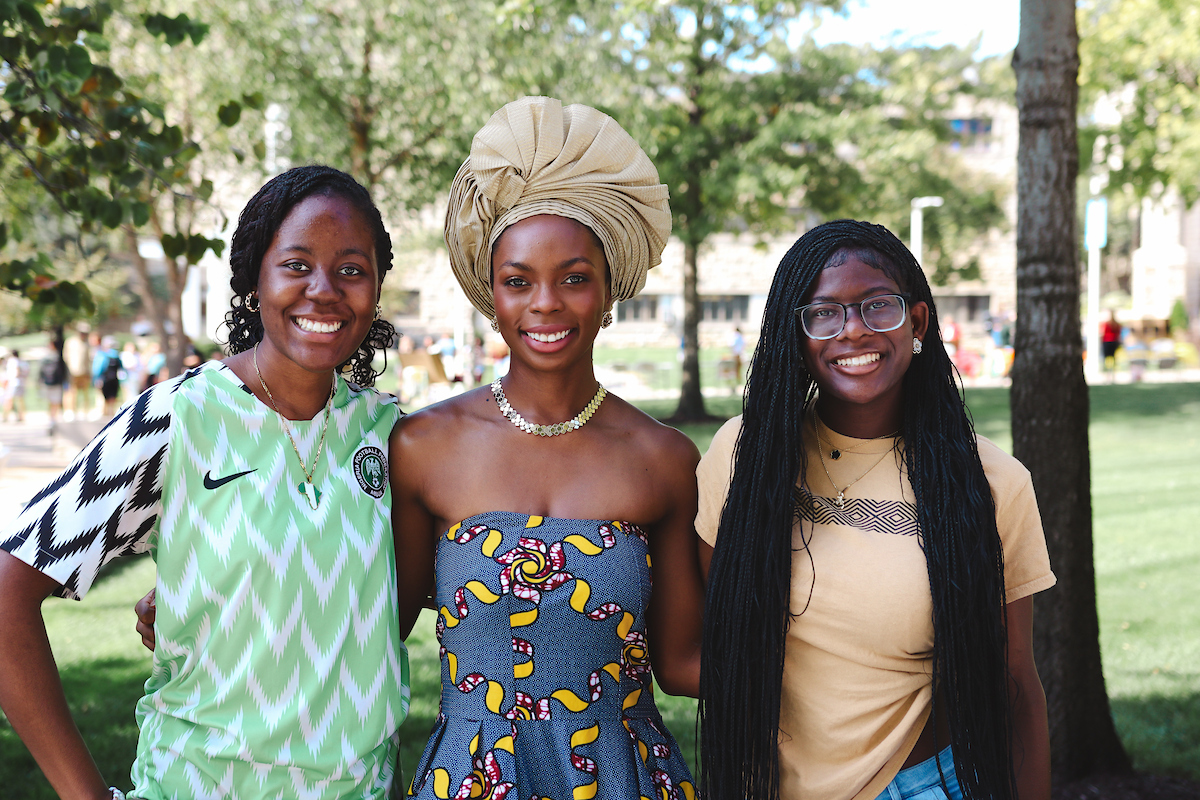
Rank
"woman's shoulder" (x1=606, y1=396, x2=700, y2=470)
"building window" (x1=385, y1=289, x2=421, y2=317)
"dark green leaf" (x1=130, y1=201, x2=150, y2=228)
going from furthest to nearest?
"building window" (x1=385, y1=289, x2=421, y2=317), "dark green leaf" (x1=130, y1=201, x2=150, y2=228), "woman's shoulder" (x1=606, y1=396, x2=700, y2=470)

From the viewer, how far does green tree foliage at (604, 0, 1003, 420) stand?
16312 millimetres

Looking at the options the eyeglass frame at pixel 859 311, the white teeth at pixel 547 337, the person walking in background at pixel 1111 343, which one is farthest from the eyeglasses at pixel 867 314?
the person walking in background at pixel 1111 343

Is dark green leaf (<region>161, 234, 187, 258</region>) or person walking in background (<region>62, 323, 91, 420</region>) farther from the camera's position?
person walking in background (<region>62, 323, 91, 420</region>)

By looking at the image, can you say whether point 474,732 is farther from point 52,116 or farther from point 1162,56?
point 1162,56

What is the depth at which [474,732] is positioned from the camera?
2289mm

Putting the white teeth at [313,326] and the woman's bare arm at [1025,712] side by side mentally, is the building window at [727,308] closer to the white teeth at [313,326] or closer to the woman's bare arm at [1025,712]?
the woman's bare arm at [1025,712]

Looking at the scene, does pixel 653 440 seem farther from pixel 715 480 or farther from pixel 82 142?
pixel 82 142

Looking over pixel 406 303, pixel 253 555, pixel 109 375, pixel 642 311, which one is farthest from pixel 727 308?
pixel 253 555

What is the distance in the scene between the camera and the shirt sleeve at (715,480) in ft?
7.86

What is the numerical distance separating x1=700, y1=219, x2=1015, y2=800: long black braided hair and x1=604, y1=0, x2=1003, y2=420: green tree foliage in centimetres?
1343

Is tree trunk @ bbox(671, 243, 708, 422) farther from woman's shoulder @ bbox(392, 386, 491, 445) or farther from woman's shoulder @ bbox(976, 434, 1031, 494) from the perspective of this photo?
woman's shoulder @ bbox(976, 434, 1031, 494)

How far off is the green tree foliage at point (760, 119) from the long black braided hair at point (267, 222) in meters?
13.3

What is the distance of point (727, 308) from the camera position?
40906mm

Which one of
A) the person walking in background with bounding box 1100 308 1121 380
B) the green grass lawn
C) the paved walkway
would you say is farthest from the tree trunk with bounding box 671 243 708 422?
the person walking in background with bounding box 1100 308 1121 380
